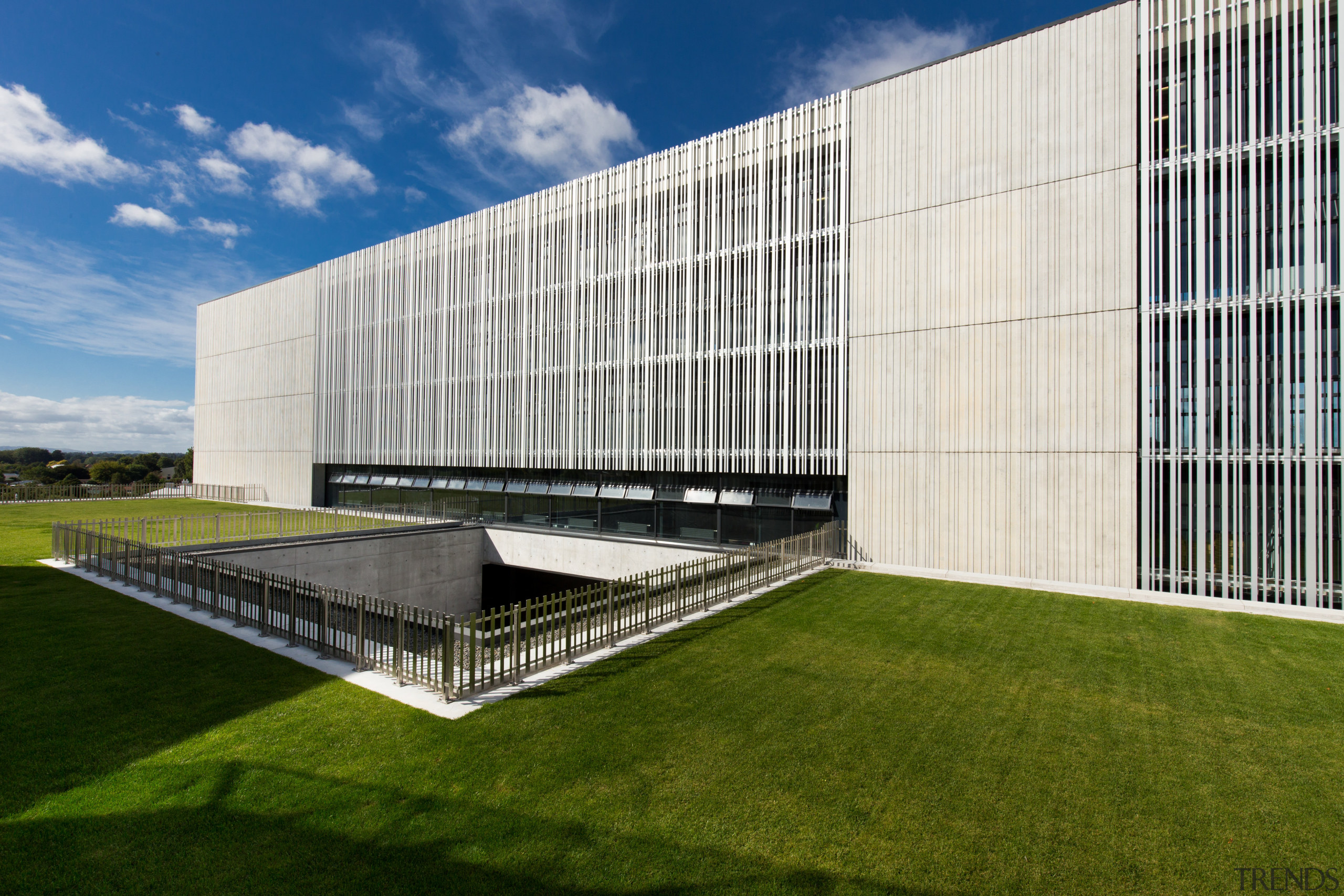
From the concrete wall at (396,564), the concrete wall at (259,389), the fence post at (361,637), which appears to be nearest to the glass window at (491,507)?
the concrete wall at (396,564)

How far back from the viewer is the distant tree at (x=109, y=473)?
2456 inches

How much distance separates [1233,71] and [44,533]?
38.5 metres

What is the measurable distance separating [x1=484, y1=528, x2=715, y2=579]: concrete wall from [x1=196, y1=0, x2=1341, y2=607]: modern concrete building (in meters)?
1.01

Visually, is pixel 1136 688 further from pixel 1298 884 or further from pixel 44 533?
pixel 44 533

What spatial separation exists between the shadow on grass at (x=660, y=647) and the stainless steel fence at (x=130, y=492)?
120 ft

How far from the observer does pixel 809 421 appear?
1873 cm

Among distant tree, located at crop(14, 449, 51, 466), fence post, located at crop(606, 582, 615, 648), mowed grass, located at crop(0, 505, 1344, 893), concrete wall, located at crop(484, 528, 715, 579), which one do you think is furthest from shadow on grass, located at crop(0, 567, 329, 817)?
distant tree, located at crop(14, 449, 51, 466)

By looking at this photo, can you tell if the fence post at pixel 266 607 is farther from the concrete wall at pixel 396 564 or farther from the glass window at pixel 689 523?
the glass window at pixel 689 523

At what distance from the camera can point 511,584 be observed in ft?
86.3

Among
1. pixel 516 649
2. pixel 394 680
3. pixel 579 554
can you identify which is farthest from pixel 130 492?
pixel 516 649

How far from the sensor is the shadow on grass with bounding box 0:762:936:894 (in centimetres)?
412

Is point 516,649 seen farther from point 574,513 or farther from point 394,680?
point 574,513

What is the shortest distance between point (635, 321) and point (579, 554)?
9.12 m

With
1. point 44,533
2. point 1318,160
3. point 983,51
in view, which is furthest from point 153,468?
point 1318,160
